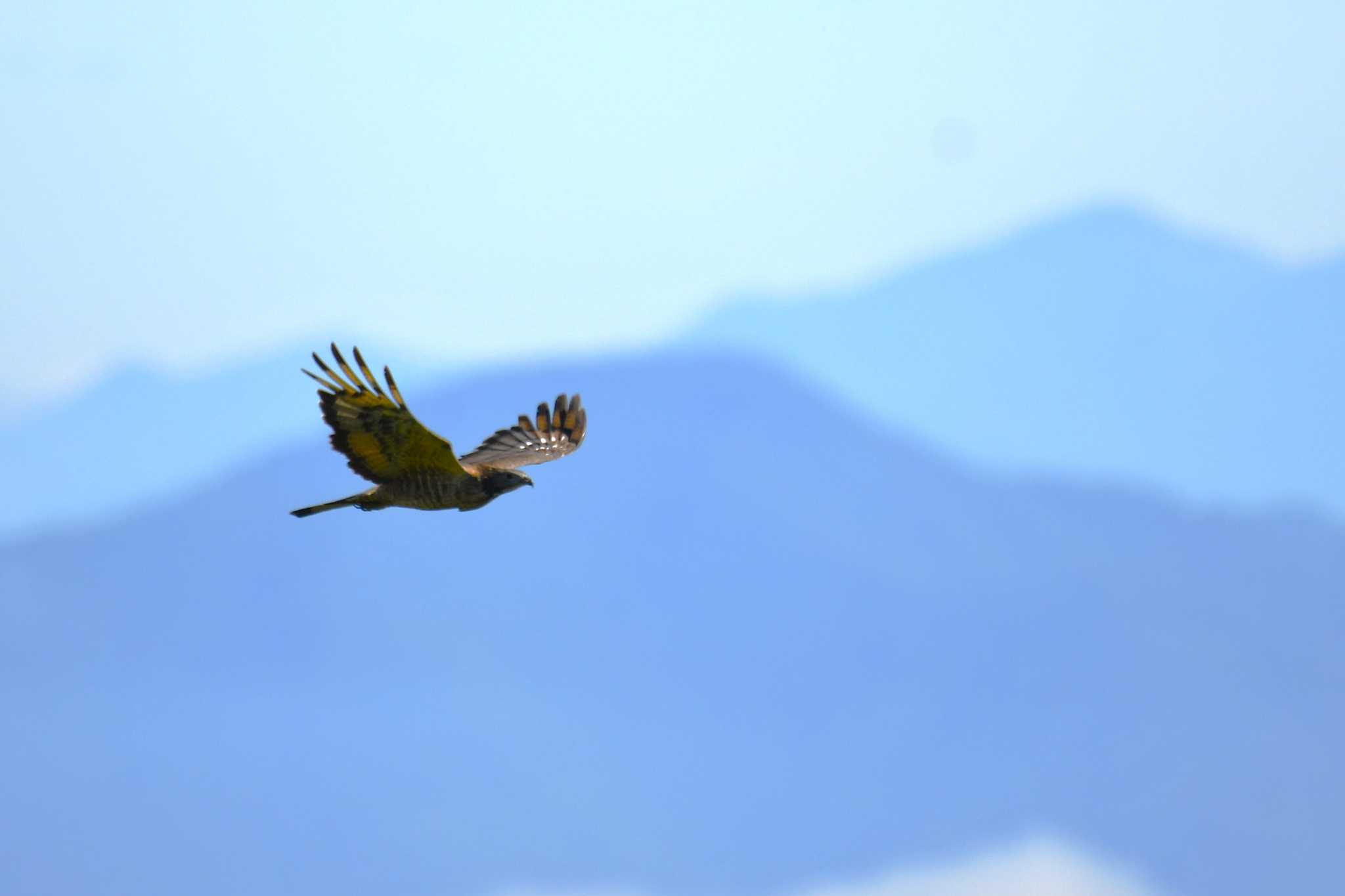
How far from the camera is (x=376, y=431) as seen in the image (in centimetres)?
1059

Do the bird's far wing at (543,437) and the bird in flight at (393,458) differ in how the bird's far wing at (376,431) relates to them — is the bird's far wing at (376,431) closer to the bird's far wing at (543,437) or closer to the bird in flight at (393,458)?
the bird in flight at (393,458)

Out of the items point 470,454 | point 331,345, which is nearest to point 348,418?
point 331,345

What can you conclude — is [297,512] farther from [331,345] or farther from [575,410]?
[575,410]

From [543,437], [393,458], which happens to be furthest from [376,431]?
[543,437]

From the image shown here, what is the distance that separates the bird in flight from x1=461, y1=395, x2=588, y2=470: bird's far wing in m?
1.59

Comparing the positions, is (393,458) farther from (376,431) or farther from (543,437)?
(543,437)

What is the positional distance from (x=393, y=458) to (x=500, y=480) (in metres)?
0.76

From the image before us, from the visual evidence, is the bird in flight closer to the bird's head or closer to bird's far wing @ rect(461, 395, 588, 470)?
the bird's head

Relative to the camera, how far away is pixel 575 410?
13.5 m

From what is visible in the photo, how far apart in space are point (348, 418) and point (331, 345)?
0.58 m

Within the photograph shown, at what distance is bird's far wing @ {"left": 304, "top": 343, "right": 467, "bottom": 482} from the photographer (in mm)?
10398

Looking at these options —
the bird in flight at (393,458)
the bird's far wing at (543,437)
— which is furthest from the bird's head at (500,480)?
the bird's far wing at (543,437)

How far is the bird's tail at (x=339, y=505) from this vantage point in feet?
35.1

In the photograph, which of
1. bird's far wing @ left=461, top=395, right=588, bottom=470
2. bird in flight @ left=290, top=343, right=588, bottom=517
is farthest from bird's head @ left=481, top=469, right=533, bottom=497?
bird's far wing @ left=461, top=395, right=588, bottom=470
